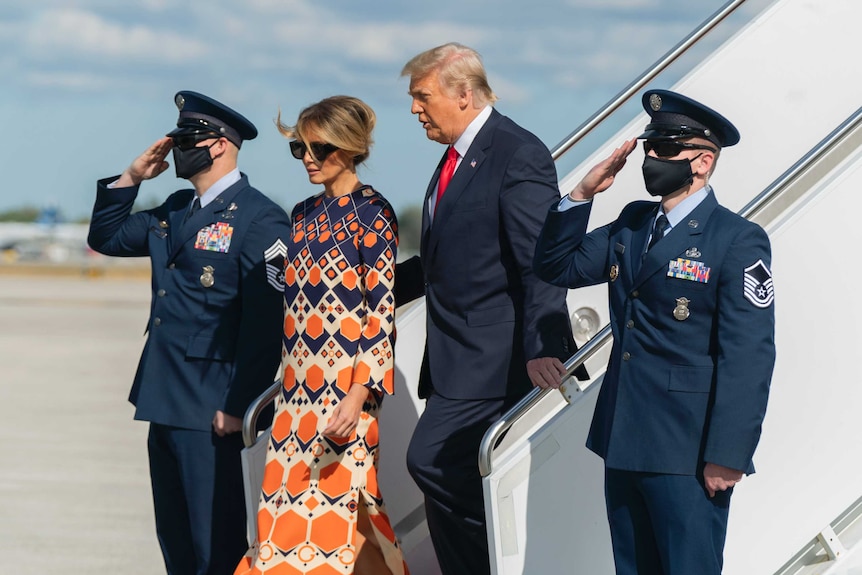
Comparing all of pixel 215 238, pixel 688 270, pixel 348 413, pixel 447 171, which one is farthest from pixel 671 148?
pixel 215 238

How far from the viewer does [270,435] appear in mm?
3678

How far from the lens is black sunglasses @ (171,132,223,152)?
13.0 ft

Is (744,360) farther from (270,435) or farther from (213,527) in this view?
(213,527)

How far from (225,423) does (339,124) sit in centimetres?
100

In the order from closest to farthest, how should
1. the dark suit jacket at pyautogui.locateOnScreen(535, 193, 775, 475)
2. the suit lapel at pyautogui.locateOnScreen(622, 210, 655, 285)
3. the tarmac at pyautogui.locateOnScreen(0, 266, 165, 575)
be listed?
the dark suit jacket at pyautogui.locateOnScreen(535, 193, 775, 475)
the suit lapel at pyautogui.locateOnScreen(622, 210, 655, 285)
the tarmac at pyautogui.locateOnScreen(0, 266, 165, 575)

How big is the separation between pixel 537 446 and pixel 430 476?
0.32 meters

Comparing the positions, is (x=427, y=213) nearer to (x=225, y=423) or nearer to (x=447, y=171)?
(x=447, y=171)

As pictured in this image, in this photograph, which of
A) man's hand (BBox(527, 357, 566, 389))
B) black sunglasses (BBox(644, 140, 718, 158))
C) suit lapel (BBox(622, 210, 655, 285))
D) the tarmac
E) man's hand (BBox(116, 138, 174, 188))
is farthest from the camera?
the tarmac

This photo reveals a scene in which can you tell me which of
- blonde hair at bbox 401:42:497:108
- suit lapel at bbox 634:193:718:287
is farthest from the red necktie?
suit lapel at bbox 634:193:718:287

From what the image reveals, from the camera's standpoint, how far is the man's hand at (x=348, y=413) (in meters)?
3.44

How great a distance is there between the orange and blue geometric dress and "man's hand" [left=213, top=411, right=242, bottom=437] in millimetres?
340

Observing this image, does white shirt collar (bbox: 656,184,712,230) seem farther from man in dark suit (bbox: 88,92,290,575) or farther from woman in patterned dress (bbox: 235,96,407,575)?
man in dark suit (bbox: 88,92,290,575)

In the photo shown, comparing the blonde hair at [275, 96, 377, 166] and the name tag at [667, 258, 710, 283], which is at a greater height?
the blonde hair at [275, 96, 377, 166]

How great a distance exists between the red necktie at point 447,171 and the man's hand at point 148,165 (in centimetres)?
96
